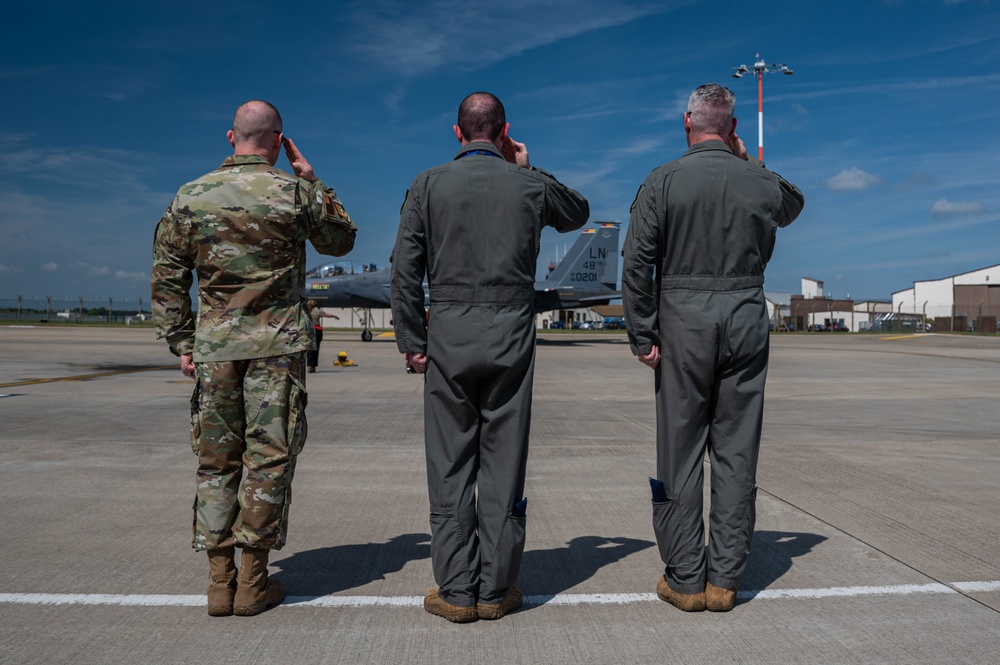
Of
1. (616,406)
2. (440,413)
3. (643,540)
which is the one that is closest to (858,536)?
(643,540)

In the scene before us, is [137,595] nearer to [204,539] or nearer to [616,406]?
[204,539]

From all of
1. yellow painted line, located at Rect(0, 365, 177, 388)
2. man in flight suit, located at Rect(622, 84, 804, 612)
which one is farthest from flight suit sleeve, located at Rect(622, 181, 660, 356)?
yellow painted line, located at Rect(0, 365, 177, 388)

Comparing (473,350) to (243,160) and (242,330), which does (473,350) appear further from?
(243,160)

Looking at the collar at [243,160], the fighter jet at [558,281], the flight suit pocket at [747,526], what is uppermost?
the fighter jet at [558,281]

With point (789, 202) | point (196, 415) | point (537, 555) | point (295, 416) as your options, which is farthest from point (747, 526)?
point (196, 415)

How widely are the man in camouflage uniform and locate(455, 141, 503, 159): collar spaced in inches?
23.2

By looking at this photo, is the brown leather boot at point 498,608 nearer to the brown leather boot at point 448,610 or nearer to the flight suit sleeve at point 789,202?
the brown leather boot at point 448,610

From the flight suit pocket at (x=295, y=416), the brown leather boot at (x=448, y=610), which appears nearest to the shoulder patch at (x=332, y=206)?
the flight suit pocket at (x=295, y=416)

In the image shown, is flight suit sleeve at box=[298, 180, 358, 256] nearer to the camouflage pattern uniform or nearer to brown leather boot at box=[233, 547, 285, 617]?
the camouflage pattern uniform

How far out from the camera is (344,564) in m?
3.42

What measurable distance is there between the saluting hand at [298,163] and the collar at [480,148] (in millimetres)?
615

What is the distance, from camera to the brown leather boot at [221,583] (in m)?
2.81

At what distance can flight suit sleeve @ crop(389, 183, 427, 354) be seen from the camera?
2.91 m

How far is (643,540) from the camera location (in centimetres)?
386
